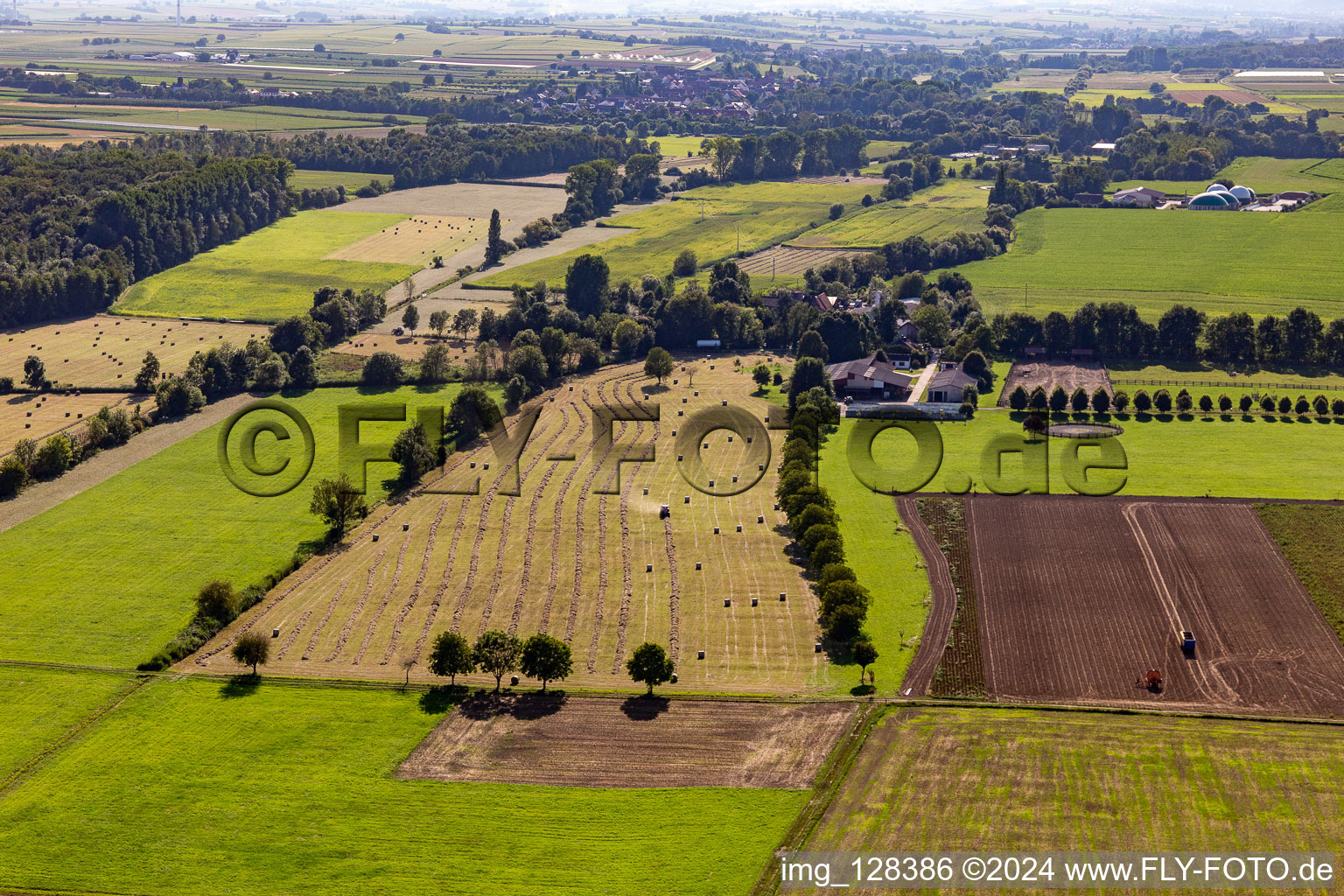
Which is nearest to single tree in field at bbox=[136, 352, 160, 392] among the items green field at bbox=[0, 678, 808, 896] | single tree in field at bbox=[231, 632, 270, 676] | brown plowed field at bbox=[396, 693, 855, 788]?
single tree in field at bbox=[231, 632, 270, 676]

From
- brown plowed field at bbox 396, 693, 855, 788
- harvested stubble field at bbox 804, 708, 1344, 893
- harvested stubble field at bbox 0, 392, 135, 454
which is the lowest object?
brown plowed field at bbox 396, 693, 855, 788

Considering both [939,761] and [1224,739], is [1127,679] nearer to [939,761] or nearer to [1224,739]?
[1224,739]

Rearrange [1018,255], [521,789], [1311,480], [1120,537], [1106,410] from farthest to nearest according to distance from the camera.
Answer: [1018,255]
[1106,410]
[1311,480]
[1120,537]
[521,789]

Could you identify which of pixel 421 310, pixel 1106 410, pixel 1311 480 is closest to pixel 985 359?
pixel 1106 410

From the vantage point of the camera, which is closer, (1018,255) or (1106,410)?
(1106,410)

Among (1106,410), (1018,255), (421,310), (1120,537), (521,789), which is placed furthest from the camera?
(1018,255)

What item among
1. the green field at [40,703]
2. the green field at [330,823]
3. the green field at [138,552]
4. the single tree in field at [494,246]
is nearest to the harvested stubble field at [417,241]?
the single tree in field at [494,246]

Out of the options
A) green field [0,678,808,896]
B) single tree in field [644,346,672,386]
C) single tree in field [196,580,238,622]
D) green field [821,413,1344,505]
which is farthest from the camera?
single tree in field [644,346,672,386]

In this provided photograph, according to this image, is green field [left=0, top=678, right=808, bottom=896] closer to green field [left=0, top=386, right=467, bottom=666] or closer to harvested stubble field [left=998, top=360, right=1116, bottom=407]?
green field [left=0, top=386, right=467, bottom=666]
